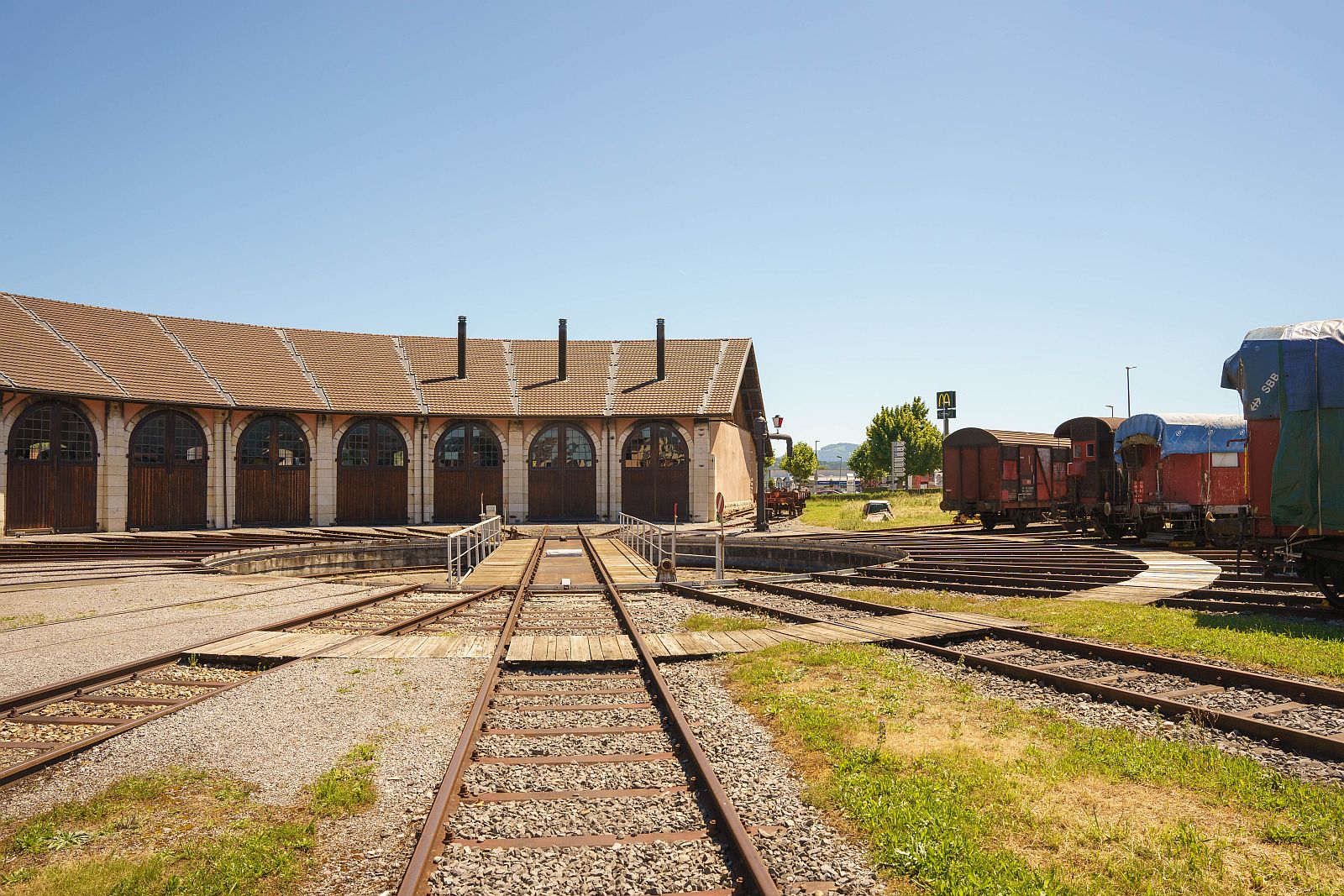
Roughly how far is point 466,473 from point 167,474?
10.5 metres

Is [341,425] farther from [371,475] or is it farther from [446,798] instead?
[446,798]

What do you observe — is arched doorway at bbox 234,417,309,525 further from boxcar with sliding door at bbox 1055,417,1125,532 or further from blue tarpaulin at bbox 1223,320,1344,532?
blue tarpaulin at bbox 1223,320,1344,532

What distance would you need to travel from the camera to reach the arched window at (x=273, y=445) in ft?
101

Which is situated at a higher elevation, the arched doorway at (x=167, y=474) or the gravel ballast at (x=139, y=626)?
the arched doorway at (x=167, y=474)

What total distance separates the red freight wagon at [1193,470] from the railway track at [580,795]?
1931cm

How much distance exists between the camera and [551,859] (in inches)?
159

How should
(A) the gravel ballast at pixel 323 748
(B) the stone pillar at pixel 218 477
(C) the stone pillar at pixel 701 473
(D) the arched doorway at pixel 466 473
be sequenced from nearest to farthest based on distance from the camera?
1. (A) the gravel ballast at pixel 323 748
2. (B) the stone pillar at pixel 218 477
3. (D) the arched doorway at pixel 466 473
4. (C) the stone pillar at pixel 701 473

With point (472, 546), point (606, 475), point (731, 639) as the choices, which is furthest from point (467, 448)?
point (731, 639)

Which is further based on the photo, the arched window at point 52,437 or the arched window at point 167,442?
the arched window at point 167,442

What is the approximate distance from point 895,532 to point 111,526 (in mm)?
26069

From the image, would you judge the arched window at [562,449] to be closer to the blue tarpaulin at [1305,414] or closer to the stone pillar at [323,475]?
the stone pillar at [323,475]

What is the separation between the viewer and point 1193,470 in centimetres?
2200

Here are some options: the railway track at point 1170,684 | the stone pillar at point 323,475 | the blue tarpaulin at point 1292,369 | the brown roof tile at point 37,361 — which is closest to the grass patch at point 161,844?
the railway track at point 1170,684

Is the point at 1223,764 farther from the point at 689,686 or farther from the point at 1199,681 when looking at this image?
the point at 689,686
